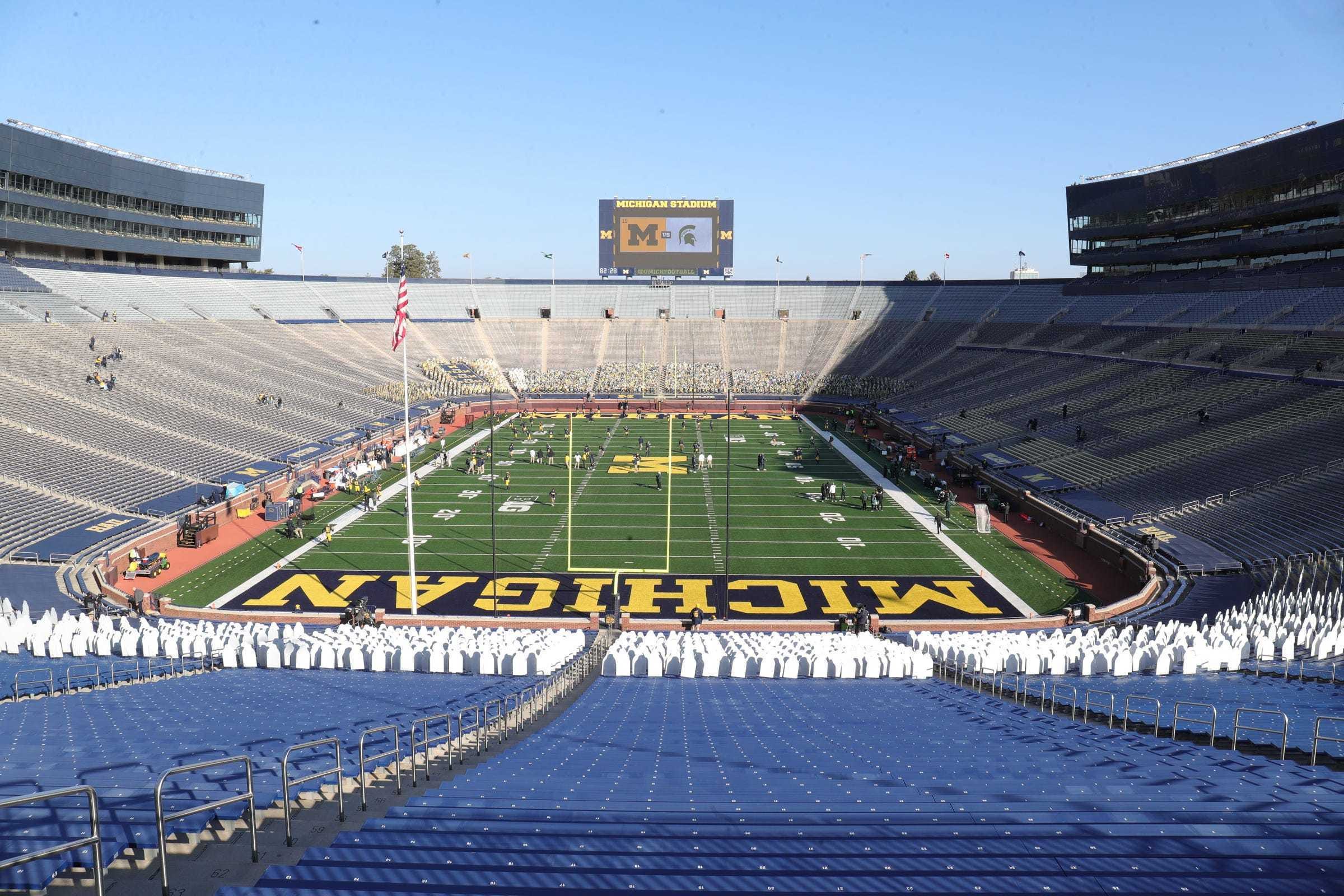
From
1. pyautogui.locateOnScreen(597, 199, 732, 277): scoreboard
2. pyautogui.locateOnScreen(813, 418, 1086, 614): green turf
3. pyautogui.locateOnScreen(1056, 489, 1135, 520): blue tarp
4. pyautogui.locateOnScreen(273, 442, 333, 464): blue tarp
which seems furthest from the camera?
pyautogui.locateOnScreen(597, 199, 732, 277): scoreboard

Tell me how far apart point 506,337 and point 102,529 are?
1915 inches

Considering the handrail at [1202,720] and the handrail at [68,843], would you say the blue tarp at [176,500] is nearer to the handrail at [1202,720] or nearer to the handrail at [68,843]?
the handrail at [68,843]

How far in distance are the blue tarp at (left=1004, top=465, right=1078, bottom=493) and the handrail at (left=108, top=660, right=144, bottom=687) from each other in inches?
1117

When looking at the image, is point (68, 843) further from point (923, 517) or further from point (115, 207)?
point (115, 207)

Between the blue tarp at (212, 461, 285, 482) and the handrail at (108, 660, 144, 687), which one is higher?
the blue tarp at (212, 461, 285, 482)

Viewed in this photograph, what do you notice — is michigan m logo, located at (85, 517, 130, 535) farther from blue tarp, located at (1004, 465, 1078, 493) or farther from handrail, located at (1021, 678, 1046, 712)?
blue tarp, located at (1004, 465, 1078, 493)

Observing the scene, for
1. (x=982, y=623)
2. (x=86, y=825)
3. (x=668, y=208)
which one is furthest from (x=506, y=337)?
(x=86, y=825)

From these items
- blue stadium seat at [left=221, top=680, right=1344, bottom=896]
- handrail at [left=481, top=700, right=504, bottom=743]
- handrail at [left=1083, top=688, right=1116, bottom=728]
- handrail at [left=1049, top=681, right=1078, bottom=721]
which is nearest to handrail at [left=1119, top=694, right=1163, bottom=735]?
handrail at [left=1083, top=688, right=1116, bottom=728]

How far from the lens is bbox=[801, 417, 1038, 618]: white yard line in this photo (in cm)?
2345

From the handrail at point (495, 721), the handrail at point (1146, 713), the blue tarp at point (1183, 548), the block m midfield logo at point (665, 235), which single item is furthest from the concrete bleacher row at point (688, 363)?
the handrail at point (495, 721)

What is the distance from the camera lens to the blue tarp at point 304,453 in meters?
36.4

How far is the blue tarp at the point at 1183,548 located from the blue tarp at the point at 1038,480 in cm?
520

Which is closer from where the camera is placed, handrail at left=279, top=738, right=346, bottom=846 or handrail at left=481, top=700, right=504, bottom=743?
handrail at left=279, top=738, right=346, bottom=846

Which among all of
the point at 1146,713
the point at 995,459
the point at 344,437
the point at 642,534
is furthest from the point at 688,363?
the point at 1146,713
